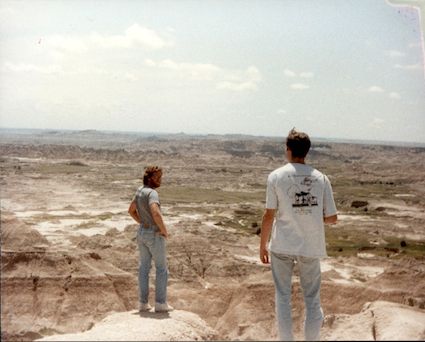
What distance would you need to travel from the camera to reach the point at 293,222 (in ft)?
17.0

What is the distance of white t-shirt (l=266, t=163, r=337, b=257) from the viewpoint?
516 cm

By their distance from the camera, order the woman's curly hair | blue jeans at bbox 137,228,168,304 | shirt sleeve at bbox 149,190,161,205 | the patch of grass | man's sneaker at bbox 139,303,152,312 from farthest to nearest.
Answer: the patch of grass, man's sneaker at bbox 139,303,152,312, blue jeans at bbox 137,228,168,304, the woman's curly hair, shirt sleeve at bbox 149,190,161,205

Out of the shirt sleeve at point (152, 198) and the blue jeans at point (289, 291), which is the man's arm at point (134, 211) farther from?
the blue jeans at point (289, 291)

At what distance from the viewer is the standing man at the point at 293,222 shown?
5.17 m

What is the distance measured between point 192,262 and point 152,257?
1633cm

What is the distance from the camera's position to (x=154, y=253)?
7188 millimetres

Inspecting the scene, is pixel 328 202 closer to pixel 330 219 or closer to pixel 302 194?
pixel 330 219

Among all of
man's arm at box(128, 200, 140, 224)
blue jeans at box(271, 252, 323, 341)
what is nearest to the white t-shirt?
blue jeans at box(271, 252, 323, 341)

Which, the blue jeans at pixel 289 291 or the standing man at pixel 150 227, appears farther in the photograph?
the standing man at pixel 150 227

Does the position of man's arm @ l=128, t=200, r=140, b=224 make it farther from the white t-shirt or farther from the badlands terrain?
the white t-shirt

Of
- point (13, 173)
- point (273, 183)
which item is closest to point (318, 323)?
point (273, 183)

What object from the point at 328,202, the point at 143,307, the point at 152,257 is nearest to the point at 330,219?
the point at 328,202

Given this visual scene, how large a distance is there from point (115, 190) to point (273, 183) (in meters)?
56.8

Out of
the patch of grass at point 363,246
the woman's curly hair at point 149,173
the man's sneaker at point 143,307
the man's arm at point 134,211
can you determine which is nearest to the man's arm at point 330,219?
the woman's curly hair at point 149,173
